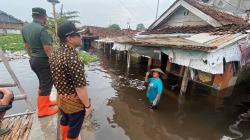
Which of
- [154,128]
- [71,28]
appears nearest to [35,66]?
[71,28]

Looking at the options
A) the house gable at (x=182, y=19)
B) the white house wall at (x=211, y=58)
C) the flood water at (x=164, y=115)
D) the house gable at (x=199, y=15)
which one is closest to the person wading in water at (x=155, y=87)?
the flood water at (x=164, y=115)

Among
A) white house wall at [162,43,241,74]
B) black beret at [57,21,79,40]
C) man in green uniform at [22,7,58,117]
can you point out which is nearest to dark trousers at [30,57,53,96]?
man in green uniform at [22,7,58,117]

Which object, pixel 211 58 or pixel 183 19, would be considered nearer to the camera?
pixel 211 58

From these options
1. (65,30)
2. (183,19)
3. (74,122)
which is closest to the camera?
(65,30)

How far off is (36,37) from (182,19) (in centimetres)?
945

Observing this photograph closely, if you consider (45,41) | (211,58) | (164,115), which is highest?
(45,41)

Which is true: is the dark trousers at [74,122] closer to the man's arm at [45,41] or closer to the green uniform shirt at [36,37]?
the man's arm at [45,41]

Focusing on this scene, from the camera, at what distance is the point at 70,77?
89.4 inches

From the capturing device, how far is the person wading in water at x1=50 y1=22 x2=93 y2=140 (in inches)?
85.7

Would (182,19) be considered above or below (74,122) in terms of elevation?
above

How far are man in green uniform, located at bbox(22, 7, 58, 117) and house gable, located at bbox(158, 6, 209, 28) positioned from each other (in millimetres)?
8490

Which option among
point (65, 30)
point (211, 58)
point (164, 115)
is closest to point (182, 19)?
point (211, 58)

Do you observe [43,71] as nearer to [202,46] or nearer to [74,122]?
[74,122]

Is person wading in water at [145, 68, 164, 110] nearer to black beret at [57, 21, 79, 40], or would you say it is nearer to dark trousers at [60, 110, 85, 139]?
dark trousers at [60, 110, 85, 139]
